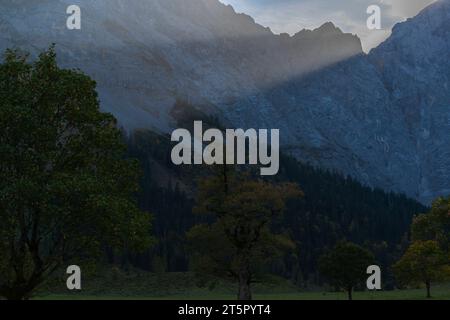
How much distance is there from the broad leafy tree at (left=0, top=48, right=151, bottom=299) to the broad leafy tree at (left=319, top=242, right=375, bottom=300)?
2469 inches

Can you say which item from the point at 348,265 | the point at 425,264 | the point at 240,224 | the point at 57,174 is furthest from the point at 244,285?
the point at 425,264

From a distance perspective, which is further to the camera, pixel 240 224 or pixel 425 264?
pixel 425 264

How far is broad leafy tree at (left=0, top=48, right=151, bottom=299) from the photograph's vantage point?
133ft

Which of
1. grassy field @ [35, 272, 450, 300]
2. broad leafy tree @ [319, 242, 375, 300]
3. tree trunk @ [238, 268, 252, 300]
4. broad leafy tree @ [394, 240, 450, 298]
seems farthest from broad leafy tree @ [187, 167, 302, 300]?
grassy field @ [35, 272, 450, 300]

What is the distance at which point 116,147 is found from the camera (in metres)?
46.1

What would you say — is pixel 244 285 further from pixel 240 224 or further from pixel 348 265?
pixel 348 265

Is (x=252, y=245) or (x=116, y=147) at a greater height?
(x=116, y=147)

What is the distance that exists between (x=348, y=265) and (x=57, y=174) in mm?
70394

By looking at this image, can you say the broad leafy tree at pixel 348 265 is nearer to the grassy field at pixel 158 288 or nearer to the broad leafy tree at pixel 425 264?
the broad leafy tree at pixel 425 264

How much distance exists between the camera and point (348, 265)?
101875 mm

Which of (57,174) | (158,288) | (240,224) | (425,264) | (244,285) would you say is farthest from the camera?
(158,288)
